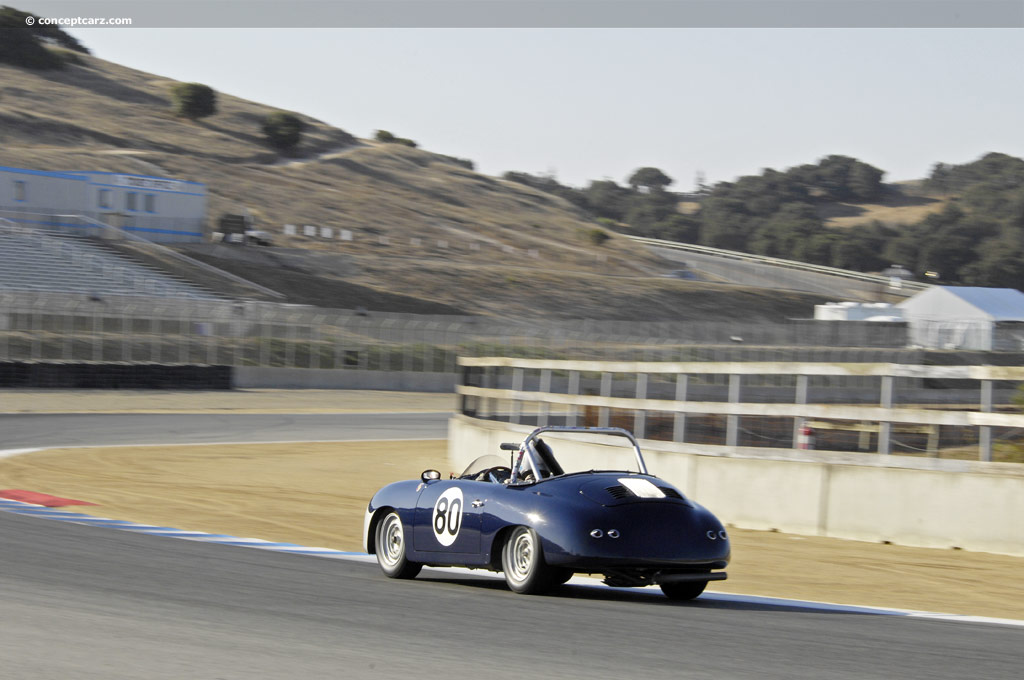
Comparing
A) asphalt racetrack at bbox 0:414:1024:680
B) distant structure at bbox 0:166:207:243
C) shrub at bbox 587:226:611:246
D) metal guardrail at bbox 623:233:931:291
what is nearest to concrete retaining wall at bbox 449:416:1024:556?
asphalt racetrack at bbox 0:414:1024:680

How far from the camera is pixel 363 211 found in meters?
108

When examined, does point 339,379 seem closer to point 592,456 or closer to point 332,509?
point 332,509

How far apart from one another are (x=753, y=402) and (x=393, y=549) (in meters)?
6.06

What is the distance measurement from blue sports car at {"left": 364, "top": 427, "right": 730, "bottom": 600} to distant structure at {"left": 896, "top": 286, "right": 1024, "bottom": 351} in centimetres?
4829

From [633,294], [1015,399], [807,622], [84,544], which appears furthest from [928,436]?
[633,294]

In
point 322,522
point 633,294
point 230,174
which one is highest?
point 230,174

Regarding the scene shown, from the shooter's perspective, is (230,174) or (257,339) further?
(230,174)

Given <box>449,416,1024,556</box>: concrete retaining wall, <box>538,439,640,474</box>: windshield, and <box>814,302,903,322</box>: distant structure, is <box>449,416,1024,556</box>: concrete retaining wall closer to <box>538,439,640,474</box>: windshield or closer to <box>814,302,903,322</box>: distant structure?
<box>538,439,640,474</box>: windshield

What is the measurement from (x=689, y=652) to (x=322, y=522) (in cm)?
878

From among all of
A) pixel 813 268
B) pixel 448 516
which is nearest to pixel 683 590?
pixel 448 516

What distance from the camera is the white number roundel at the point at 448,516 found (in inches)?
376

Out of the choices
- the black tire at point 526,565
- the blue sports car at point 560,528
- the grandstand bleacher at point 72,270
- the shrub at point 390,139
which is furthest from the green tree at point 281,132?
the black tire at point 526,565

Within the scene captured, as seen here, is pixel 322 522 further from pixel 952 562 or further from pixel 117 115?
pixel 117 115

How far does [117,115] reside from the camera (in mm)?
117875
